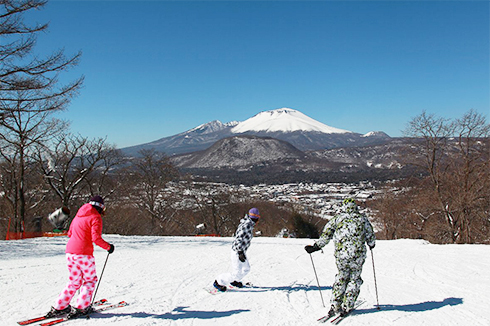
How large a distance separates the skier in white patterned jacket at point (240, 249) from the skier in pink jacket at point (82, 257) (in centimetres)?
231

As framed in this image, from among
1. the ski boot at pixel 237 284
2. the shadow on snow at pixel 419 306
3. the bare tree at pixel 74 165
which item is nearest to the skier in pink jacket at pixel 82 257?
the ski boot at pixel 237 284

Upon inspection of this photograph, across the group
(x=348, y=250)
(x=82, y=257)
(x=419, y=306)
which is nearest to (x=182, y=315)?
(x=82, y=257)

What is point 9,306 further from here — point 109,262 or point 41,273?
point 109,262

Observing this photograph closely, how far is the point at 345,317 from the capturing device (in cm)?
454

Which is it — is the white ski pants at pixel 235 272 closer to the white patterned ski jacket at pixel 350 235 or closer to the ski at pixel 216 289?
the ski at pixel 216 289

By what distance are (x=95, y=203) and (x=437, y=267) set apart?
27.4 feet

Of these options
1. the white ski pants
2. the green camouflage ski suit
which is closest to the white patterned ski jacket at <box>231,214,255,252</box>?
the white ski pants

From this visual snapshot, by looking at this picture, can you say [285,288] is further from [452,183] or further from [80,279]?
[452,183]

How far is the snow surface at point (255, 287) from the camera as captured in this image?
463cm

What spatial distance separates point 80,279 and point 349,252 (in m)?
3.86

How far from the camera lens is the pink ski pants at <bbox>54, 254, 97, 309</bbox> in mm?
4398

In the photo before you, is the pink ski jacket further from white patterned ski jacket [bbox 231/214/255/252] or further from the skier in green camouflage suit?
the skier in green camouflage suit

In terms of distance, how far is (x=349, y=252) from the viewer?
14.5ft

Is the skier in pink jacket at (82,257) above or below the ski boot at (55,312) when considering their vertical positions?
above
